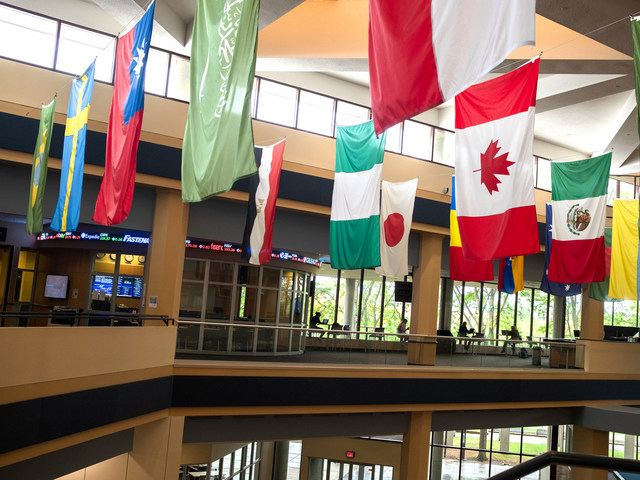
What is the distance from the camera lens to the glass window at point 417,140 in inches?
896

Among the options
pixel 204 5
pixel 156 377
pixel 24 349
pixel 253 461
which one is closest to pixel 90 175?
pixel 156 377

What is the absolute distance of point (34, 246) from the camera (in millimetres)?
21438

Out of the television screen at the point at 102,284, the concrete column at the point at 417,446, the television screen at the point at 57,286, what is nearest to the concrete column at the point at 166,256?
the television screen at the point at 102,284

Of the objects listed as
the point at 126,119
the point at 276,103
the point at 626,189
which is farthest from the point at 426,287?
the point at 626,189

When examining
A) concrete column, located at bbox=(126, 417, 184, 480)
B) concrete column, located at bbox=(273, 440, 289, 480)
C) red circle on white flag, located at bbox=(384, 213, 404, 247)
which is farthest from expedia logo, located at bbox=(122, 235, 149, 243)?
concrete column, located at bbox=(273, 440, 289, 480)

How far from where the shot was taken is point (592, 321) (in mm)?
21750

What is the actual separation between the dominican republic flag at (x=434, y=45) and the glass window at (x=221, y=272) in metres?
14.8

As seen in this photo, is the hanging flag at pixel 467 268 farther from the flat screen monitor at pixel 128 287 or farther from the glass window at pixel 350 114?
the flat screen monitor at pixel 128 287

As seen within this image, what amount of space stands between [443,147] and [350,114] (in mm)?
4324

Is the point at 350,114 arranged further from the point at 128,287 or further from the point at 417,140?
the point at 128,287

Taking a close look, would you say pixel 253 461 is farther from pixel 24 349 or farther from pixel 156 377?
pixel 24 349

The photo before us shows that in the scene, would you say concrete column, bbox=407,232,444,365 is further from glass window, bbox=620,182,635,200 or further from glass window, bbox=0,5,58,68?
glass window, bbox=620,182,635,200

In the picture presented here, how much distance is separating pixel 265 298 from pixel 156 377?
8870mm

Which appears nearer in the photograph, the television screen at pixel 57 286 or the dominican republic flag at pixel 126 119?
the dominican republic flag at pixel 126 119
